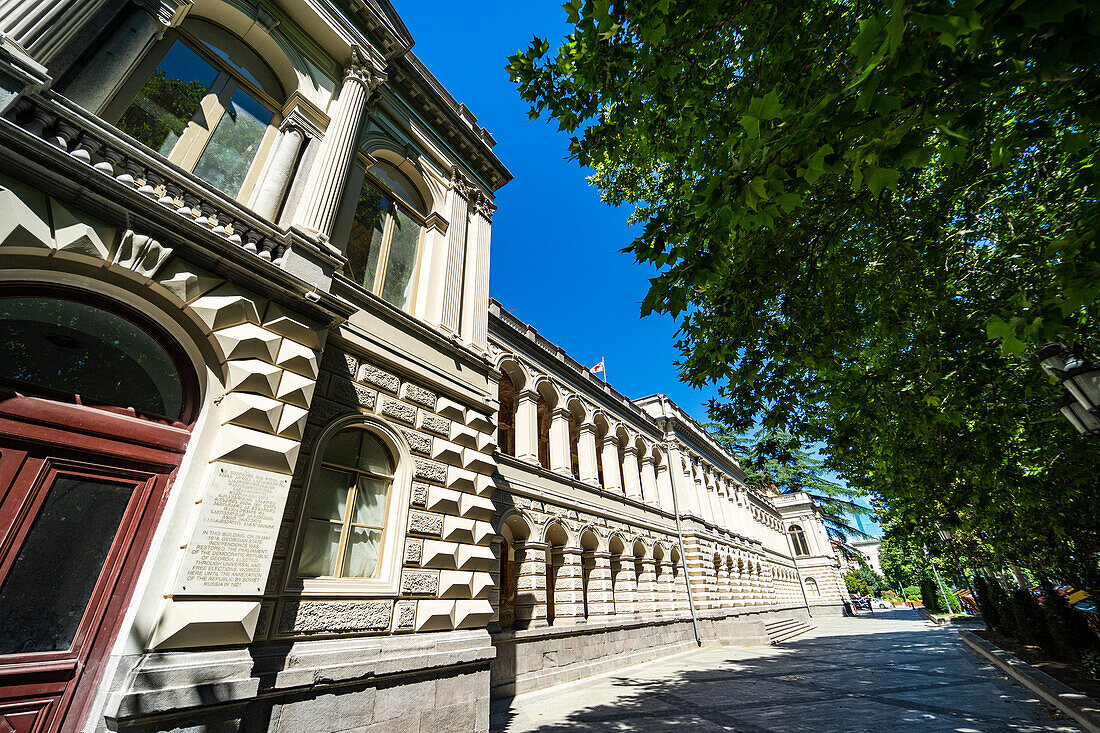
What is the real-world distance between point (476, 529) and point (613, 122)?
20.1ft

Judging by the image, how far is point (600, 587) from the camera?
1355 cm

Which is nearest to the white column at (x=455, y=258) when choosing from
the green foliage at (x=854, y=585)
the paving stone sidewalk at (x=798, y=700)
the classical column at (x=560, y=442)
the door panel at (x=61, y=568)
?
the door panel at (x=61, y=568)

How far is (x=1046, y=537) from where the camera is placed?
11.8 meters

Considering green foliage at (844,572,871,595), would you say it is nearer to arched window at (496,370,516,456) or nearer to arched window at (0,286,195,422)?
arched window at (496,370,516,456)

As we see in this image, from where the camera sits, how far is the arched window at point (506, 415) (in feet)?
43.3

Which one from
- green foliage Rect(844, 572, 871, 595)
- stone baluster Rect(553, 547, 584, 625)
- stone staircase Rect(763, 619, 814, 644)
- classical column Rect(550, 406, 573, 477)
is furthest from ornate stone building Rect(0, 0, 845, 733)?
green foliage Rect(844, 572, 871, 595)

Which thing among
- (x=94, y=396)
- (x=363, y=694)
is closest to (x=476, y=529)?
(x=363, y=694)

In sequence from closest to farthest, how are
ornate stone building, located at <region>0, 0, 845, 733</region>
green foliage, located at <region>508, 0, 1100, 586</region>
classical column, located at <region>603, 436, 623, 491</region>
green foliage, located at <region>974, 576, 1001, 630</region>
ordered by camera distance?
green foliage, located at <region>508, 0, 1100, 586</region> → ornate stone building, located at <region>0, 0, 845, 733</region> → classical column, located at <region>603, 436, 623, 491</region> → green foliage, located at <region>974, 576, 1001, 630</region>

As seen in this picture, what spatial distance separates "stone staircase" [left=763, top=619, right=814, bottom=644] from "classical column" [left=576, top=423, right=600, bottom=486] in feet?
41.1

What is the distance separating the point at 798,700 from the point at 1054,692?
365 cm

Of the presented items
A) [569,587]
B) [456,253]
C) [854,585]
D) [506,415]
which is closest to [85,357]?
[456,253]

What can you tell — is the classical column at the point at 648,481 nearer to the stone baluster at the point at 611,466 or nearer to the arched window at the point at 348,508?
the stone baluster at the point at 611,466

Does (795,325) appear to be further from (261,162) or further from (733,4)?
(261,162)

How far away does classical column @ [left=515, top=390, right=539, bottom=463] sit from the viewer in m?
12.6
